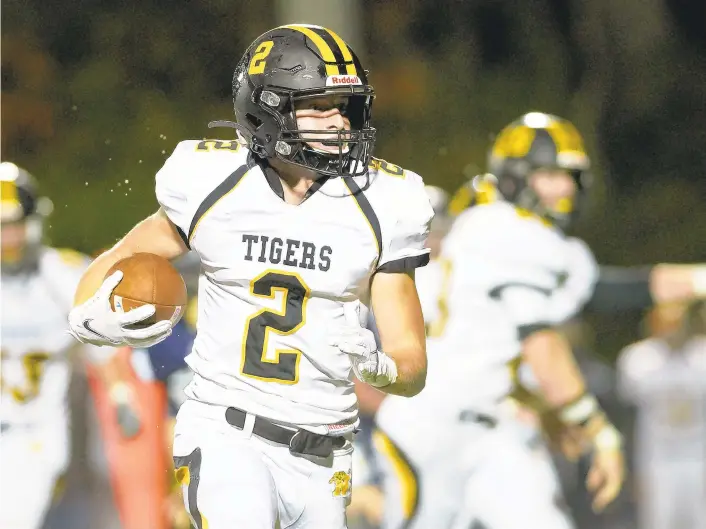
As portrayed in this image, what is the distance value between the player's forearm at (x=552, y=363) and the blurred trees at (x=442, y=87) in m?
5.16

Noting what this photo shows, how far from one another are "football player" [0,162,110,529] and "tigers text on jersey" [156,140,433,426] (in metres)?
2.75

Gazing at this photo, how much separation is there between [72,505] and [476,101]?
5.75 m

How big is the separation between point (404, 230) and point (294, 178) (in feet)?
1.04

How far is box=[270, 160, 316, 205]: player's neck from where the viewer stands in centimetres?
348

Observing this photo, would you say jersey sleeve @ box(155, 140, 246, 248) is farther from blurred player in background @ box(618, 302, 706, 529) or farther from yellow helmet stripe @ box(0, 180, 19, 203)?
blurred player in background @ box(618, 302, 706, 529)

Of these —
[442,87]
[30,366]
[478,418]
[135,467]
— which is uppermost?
[478,418]

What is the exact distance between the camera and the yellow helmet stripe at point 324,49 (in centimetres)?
343

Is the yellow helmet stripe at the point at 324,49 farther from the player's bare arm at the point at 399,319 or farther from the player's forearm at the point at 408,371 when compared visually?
the player's forearm at the point at 408,371

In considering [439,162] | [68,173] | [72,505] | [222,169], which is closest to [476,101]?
[439,162]

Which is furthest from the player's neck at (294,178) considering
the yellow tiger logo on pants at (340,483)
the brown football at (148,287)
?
the yellow tiger logo on pants at (340,483)

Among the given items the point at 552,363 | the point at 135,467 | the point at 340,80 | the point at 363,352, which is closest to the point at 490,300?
the point at 552,363

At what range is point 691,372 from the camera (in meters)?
6.26

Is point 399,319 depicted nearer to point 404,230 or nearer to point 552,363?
point 404,230

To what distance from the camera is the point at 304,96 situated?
3420mm
